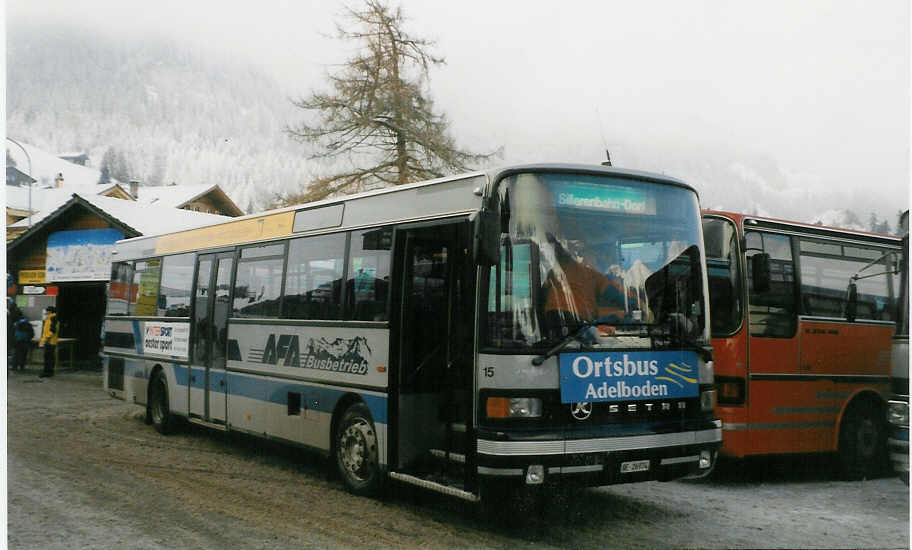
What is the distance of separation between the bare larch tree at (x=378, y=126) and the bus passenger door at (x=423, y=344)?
29.6 ft

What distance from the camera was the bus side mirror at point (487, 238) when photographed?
5.95 metres

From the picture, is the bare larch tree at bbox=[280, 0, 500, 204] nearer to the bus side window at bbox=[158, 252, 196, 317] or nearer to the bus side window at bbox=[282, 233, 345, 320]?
the bus side window at bbox=[158, 252, 196, 317]

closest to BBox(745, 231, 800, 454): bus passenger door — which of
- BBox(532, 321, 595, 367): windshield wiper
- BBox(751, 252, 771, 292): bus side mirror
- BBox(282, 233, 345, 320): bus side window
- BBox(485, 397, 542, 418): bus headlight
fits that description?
BBox(751, 252, 771, 292): bus side mirror

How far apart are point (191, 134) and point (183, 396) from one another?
822 centimetres

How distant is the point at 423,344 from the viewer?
7.41 m

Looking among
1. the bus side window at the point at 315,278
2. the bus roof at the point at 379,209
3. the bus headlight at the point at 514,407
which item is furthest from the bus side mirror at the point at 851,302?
the bus side window at the point at 315,278

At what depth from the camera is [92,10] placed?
10445 mm

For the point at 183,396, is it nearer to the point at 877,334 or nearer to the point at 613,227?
the point at 613,227

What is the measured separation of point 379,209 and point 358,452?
7.38ft

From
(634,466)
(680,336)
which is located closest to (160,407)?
(634,466)

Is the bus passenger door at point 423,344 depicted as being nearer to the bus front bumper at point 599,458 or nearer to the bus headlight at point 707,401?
the bus front bumper at point 599,458

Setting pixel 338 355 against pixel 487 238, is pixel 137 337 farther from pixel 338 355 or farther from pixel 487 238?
pixel 487 238

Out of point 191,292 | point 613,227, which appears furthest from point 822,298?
point 191,292

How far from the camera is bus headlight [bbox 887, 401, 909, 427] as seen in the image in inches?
295
